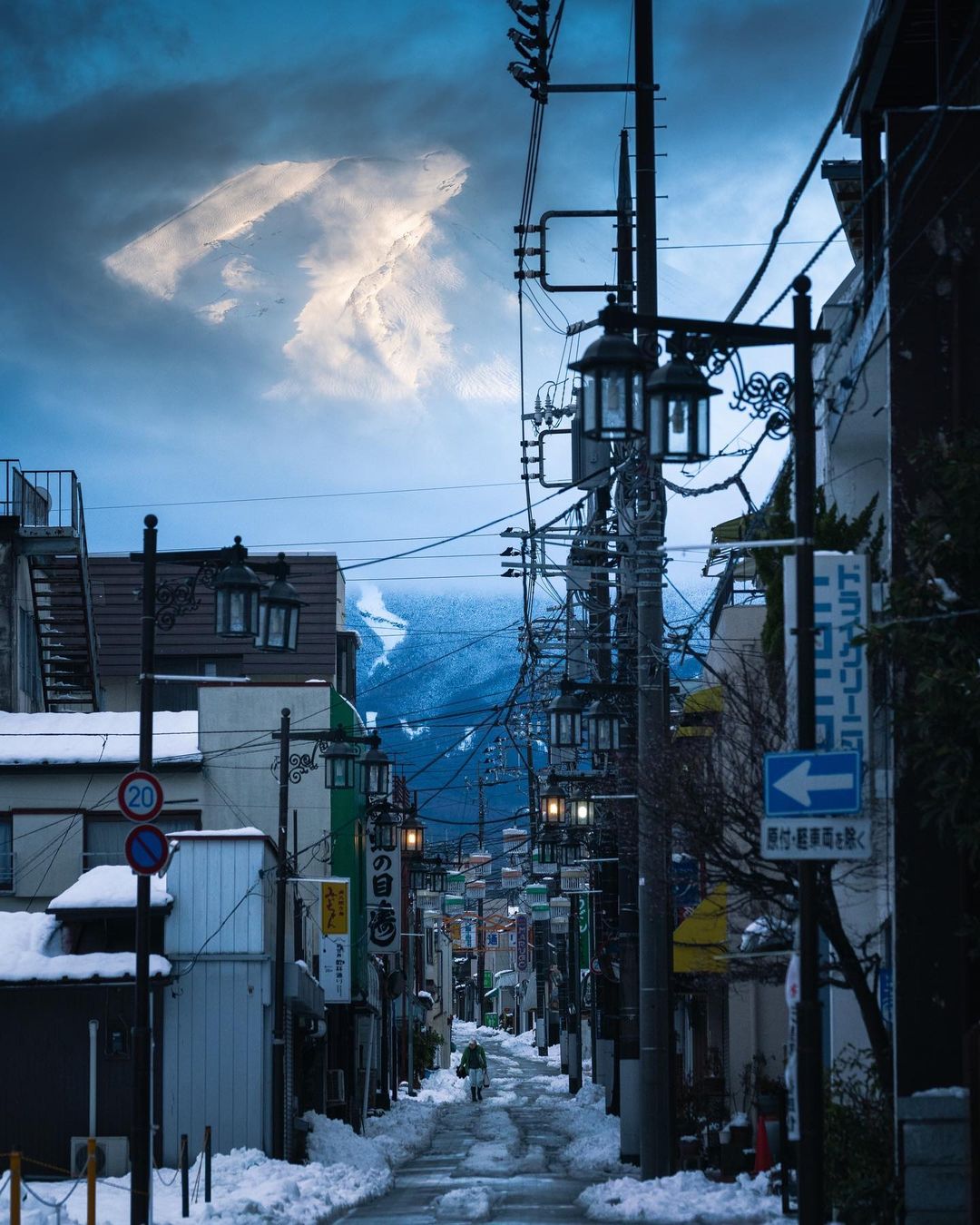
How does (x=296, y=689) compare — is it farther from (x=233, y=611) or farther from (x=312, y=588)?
(x=233, y=611)

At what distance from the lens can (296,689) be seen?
49.2 metres

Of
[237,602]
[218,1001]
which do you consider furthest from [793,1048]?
[218,1001]

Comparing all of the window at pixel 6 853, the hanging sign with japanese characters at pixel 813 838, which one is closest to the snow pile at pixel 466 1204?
the hanging sign with japanese characters at pixel 813 838

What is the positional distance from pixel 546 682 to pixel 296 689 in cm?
1305

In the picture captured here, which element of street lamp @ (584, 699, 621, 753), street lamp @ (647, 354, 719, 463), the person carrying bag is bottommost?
the person carrying bag

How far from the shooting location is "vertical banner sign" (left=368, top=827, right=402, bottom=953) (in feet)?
172

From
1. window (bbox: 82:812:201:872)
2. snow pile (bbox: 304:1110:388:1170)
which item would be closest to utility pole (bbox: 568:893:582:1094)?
window (bbox: 82:812:201:872)

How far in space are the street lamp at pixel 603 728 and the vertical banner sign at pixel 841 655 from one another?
1207cm

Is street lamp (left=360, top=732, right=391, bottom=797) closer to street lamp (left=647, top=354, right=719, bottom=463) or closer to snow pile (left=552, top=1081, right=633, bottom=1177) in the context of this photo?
snow pile (left=552, top=1081, right=633, bottom=1177)

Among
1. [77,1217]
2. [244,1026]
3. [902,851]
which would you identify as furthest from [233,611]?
[244,1026]

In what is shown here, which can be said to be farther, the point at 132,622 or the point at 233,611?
the point at 132,622

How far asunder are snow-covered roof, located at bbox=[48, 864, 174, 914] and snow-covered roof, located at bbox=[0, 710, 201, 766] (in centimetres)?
1317

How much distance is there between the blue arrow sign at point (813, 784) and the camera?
13.1 m

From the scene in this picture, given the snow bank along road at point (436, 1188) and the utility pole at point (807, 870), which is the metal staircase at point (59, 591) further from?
the utility pole at point (807, 870)
